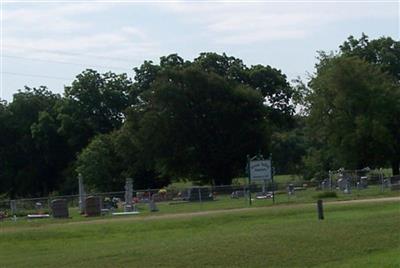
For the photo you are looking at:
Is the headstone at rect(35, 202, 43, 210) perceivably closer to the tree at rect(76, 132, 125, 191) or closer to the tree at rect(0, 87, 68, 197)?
the tree at rect(76, 132, 125, 191)

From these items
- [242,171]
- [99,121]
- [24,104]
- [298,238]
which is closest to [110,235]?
[298,238]

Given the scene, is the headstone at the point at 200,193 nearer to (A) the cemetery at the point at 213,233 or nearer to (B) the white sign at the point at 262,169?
(A) the cemetery at the point at 213,233

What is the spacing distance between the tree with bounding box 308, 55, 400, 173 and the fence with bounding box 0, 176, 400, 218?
45.2ft

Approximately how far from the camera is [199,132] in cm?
8494

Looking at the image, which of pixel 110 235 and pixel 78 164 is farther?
pixel 78 164

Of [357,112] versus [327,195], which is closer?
[327,195]

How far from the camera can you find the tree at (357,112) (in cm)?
7562

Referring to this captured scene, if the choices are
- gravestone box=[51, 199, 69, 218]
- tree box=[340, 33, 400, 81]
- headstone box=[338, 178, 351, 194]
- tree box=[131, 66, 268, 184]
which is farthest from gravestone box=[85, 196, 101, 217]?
tree box=[340, 33, 400, 81]

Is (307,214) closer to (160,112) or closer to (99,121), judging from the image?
(160,112)

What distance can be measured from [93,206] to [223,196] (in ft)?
43.3

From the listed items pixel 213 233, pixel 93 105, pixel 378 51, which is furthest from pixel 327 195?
pixel 93 105

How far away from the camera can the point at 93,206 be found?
1847 inches

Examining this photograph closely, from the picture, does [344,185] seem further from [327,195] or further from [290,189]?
[327,195]

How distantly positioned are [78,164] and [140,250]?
233 ft
